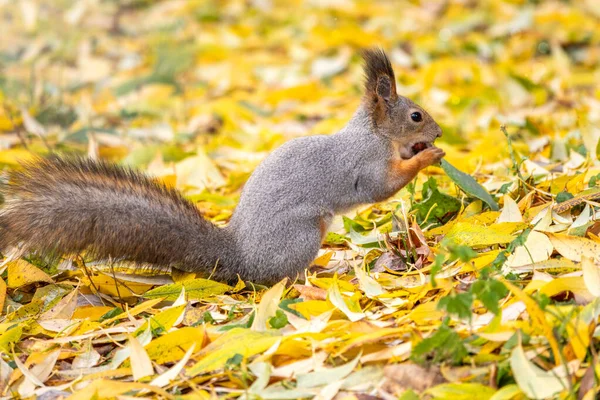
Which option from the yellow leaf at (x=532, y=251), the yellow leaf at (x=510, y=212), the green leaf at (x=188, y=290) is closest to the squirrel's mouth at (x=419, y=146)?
the yellow leaf at (x=510, y=212)

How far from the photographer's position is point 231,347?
218 centimetres

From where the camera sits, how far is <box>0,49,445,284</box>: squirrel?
2.57 m

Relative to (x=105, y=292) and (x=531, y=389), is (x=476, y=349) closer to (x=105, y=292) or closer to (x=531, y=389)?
(x=531, y=389)

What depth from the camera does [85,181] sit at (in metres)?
2.69

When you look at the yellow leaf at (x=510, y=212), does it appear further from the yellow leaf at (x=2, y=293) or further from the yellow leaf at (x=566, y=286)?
the yellow leaf at (x=2, y=293)

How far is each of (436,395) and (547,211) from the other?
1.14 m

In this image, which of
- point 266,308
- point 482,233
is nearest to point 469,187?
point 482,233

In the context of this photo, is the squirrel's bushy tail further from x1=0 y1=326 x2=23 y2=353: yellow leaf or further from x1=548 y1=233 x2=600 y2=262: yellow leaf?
x1=548 y1=233 x2=600 y2=262: yellow leaf

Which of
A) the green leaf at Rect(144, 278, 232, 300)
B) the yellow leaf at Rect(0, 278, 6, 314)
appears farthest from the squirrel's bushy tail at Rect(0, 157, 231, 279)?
the yellow leaf at Rect(0, 278, 6, 314)

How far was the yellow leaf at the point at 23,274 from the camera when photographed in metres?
2.85

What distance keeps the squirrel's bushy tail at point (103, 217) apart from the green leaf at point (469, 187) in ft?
3.05

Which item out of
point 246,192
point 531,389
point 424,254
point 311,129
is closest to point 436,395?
point 531,389

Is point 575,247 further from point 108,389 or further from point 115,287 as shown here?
point 115,287

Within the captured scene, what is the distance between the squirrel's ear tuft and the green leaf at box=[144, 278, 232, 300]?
3.95ft
